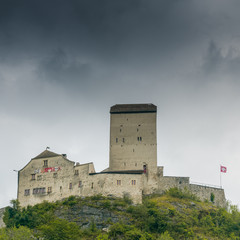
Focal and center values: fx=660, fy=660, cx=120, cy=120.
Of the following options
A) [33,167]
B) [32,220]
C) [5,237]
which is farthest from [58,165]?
[5,237]

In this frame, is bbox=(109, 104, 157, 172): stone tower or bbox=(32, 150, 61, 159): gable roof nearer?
bbox=(32, 150, 61, 159): gable roof

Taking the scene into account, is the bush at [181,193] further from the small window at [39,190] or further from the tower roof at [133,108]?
the small window at [39,190]

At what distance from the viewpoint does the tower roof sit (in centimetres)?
9831

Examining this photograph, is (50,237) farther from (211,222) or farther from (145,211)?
(211,222)

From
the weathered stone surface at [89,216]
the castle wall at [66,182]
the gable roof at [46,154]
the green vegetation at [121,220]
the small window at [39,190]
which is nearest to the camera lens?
the green vegetation at [121,220]

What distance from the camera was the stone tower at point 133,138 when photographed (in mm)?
95750

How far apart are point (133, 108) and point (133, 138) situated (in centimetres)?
482

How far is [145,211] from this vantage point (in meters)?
86.4

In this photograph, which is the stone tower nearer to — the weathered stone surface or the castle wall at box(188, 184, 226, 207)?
the castle wall at box(188, 184, 226, 207)

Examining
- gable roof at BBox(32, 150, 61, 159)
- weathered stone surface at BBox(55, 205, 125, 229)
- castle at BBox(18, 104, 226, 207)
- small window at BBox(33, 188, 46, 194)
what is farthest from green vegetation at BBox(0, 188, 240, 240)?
gable roof at BBox(32, 150, 61, 159)

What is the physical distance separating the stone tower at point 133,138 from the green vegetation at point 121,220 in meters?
6.49

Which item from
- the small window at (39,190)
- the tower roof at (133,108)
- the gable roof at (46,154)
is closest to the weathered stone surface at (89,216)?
the small window at (39,190)

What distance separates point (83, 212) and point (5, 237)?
1299 centimetres

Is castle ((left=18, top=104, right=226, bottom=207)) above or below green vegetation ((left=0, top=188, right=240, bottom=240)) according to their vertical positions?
above
